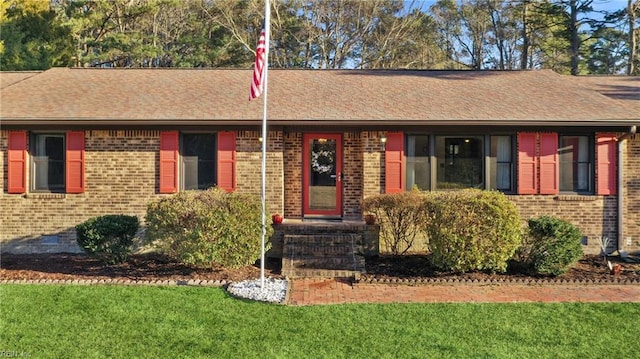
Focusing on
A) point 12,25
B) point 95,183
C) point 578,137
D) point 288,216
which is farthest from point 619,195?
point 12,25

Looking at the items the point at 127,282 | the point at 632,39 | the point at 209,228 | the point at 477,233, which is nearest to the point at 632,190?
the point at 477,233

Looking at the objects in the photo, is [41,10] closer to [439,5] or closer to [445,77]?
Answer: [445,77]

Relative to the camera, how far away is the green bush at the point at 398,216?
8.50 meters

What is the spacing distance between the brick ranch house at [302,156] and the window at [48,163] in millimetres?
21

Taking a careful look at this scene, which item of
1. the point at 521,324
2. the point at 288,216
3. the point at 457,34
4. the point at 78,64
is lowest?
the point at 521,324

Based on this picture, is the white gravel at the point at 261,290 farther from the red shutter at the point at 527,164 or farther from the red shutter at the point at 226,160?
the red shutter at the point at 527,164

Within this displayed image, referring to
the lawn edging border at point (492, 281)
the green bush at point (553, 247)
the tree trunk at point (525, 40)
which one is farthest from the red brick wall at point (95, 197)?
the tree trunk at point (525, 40)

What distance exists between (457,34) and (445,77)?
1842 centimetres

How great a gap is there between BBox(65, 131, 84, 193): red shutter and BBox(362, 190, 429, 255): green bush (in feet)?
19.0

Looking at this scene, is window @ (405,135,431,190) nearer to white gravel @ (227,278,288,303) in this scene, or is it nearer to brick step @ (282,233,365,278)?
brick step @ (282,233,365,278)

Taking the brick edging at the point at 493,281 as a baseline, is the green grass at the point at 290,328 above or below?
below

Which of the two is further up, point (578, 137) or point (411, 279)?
point (578, 137)

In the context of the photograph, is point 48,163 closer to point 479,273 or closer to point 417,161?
point 417,161

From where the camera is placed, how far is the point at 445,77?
12.5 meters
